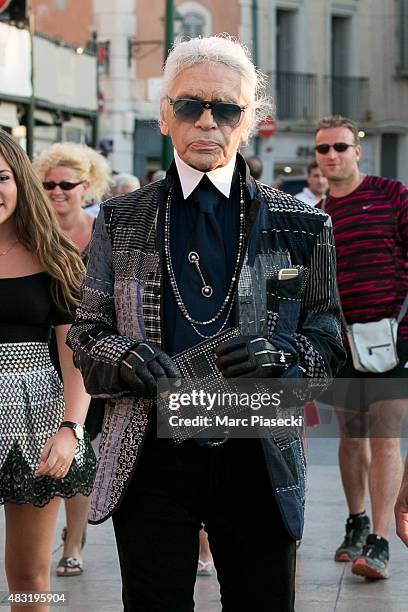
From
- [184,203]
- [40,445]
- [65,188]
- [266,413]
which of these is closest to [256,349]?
[266,413]

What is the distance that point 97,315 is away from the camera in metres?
3.89

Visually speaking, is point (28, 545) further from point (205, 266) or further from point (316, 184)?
point (316, 184)

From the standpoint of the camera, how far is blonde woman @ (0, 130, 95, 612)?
479cm

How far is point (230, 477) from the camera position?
3.76 meters

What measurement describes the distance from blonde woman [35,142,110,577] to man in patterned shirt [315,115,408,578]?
1.24m

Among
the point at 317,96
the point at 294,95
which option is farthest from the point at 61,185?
the point at 317,96

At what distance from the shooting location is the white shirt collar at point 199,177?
153 inches

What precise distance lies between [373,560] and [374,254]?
56.7 inches

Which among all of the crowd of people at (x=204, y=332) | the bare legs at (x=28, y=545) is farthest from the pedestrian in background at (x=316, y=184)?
the crowd of people at (x=204, y=332)

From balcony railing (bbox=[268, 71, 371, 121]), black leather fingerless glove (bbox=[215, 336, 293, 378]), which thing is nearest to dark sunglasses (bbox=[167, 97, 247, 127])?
black leather fingerless glove (bbox=[215, 336, 293, 378])

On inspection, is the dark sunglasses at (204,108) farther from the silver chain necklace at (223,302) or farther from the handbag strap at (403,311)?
the handbag strap at (403,311)

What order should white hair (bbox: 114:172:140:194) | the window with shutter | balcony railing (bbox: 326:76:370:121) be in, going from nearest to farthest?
white hair (bbox: 114:172:140:194)
the window with shutter
balcony railing (bbox: 326:76:370:121)

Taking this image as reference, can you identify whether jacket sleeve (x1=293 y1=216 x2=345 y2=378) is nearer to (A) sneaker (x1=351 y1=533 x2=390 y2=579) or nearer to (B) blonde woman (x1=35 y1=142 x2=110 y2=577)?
(A) sneaker (x1=351 y1=533 x2=390 y2=579)

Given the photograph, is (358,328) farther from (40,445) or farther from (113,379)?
(113,379)
